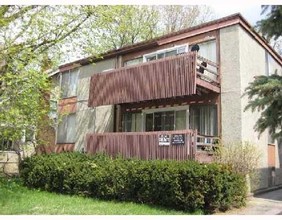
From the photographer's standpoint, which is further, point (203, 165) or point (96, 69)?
point (96, 69)

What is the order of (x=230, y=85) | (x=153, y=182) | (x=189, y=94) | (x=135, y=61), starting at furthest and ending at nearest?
1. (x=135, y=61)
2. (x=230, y=85)
3. (x=189, y=94)
4. (x=153, y=182)

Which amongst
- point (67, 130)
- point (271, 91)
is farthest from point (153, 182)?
point (67, 130)

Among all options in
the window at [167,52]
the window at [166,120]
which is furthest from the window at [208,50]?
the window at [166,120]

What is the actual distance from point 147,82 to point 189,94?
2265mm

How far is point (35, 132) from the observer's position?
16844 millimetres

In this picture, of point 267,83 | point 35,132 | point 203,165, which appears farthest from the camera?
point 35,132

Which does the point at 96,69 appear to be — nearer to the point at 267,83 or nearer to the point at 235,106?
the point at 235,106

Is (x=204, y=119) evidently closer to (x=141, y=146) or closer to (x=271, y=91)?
(x=141, y=146)

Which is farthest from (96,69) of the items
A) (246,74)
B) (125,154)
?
(246,74)

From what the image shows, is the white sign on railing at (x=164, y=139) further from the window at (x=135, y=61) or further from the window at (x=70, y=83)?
the window at (x=70, y=83)

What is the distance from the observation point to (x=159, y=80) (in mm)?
15617

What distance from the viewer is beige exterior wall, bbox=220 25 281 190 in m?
15.1

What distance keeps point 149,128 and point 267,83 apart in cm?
954
